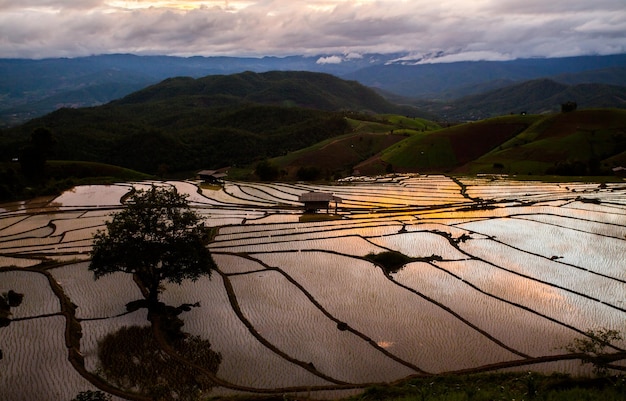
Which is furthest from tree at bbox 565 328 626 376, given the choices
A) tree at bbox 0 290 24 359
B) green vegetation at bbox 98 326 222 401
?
tree at bbox 0 290 24 359

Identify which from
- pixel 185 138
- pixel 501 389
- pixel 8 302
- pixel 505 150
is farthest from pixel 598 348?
pixel 185 138

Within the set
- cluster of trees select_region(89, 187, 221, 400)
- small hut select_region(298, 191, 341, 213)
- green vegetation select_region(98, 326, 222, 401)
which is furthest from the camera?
small hut select_region(298, 191, 341, 213)

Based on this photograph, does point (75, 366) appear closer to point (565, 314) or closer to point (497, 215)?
point (565, 314)

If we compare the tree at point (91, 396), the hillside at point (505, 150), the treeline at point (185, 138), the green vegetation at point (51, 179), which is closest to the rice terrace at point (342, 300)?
the tree at point (91, 396)

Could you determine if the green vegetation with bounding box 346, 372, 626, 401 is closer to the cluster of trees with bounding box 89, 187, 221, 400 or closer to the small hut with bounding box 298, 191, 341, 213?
the cluster of trees with bounding box 89, 187, 221, 400

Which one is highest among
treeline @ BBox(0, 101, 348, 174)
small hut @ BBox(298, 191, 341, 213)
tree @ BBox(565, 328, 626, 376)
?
treeline @ BBox(0, 101, 348, 174)

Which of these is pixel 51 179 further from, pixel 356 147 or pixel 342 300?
pixel 356 147
